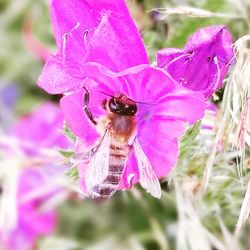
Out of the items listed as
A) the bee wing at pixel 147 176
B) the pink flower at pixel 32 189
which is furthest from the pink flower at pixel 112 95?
the pink flower at pixel 32 189

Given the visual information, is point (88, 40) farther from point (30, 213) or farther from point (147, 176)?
point (30, 213)

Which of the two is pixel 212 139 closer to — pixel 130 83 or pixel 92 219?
pixel 130 83

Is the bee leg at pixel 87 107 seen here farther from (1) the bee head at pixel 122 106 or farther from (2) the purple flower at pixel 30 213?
(2) the purple flower at pixel 30 213

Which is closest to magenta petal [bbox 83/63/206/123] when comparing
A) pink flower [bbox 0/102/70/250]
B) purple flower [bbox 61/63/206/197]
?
purple flower [bbox 61/63/206/197]

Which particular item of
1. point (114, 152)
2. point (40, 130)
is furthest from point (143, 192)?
point (40, 130)

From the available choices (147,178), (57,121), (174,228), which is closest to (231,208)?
(147,178)

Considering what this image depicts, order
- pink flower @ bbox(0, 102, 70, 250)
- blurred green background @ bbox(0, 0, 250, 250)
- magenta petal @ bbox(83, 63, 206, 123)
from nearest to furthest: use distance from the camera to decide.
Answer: magenta petal @ bbox(83, 63, 206, 123)
blurred green background @ bbox(0, 0, 250, 250)
pink flower @ bbox(0, 102, 70, 250)

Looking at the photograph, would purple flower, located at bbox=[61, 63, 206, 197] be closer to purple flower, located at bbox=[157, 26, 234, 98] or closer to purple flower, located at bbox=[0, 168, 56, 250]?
purple flower, located at bbox=[157, 26, 234, 98]

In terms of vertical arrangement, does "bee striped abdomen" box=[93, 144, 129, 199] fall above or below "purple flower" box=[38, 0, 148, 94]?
below
